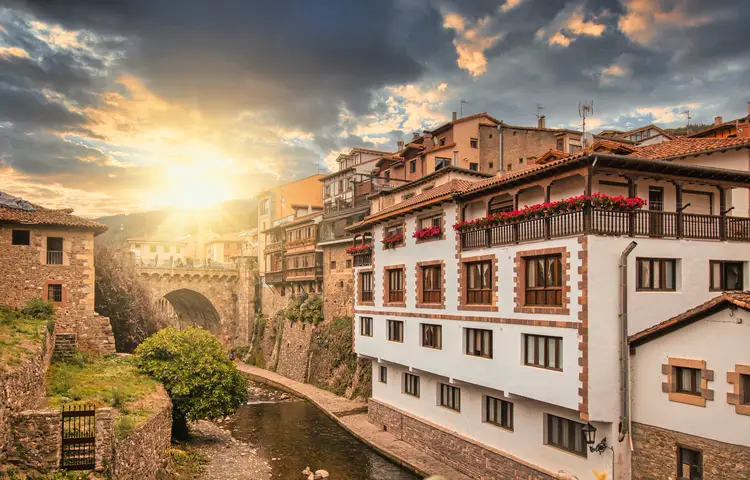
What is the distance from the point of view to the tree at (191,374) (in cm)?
2639

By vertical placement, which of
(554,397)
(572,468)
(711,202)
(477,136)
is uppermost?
(477,136)

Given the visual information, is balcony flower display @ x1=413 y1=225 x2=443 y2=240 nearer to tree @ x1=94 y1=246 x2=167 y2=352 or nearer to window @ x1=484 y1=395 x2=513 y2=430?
window @ x1=484 y1=395 x2=513 y2=430

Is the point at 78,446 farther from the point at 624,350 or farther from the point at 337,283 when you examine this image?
the point at 337,283

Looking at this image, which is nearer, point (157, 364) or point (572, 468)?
point (572, 468)

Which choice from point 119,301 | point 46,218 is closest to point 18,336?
point 46,218

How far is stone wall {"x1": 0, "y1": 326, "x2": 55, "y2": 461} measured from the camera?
1468 centimetres

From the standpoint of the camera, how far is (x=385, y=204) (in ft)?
117

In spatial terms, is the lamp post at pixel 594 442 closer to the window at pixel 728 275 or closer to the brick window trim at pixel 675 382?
the brick window trim at pixel 675 382

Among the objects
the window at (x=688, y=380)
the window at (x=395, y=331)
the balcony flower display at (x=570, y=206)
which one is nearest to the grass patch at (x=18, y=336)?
the window at (x=395, y=331)

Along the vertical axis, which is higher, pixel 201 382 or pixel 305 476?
pixel 201 382

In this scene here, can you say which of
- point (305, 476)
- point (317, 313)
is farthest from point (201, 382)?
point (317, 313)

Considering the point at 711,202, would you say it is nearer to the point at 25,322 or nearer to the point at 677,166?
the point at 677,166

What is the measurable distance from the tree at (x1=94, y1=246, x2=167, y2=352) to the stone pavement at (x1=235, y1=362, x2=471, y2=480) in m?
11.0

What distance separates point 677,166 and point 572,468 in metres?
9.65
